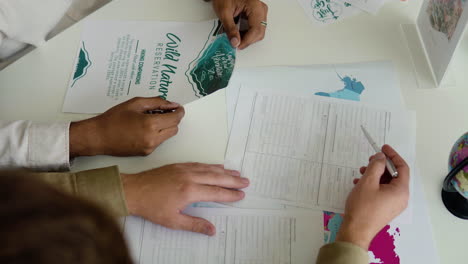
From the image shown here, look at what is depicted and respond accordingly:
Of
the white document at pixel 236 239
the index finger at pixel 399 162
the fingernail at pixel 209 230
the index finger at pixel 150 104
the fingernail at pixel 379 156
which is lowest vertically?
the white document at pixel 236 239

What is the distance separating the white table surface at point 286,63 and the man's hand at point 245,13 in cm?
2

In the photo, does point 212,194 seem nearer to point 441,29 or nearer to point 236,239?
point 236,239

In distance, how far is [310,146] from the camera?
0.80m

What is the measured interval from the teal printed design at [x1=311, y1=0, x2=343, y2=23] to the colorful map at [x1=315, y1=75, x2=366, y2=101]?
178 mm

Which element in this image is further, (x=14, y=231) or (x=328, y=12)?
(x=328, y=12)

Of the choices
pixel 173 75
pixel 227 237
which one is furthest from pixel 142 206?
pixel 173 75

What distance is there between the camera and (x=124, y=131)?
0.78m

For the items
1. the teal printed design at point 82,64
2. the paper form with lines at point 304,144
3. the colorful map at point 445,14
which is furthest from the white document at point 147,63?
the colorful map at point 445,14

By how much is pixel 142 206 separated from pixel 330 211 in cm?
32

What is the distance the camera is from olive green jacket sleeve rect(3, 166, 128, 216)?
706 mm

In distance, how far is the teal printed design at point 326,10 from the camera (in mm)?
961

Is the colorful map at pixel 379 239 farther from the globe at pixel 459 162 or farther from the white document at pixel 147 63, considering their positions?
the white document at pixel 147 63

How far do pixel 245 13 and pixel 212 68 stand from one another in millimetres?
170

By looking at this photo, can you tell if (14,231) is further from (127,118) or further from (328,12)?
(328,12)
